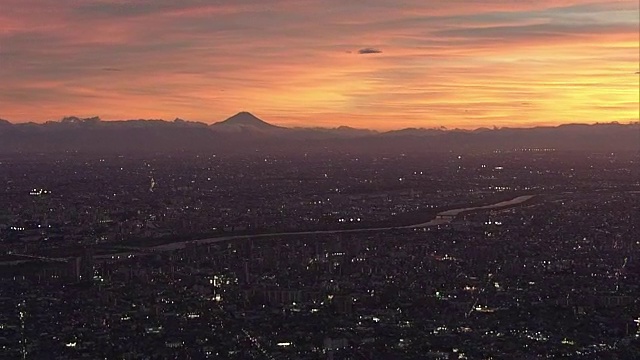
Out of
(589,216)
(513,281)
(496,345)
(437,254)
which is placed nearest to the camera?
(496,345)

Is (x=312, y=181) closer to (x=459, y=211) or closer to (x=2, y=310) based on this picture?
(x=459, y=211)

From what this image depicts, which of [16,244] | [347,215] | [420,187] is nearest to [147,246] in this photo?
[16,244]

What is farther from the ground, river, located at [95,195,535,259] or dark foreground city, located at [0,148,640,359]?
dark foreground city, located at [0,148,640,359]

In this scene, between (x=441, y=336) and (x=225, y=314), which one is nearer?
(x=441, y=336)

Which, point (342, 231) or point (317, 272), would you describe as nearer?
point (317, 272)

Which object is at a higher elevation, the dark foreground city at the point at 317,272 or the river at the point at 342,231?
the dark foreground city at the point at 317,272

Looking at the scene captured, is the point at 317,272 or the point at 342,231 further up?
the point at 317,272

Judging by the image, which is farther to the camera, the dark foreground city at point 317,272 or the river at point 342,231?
the river at point 342,231

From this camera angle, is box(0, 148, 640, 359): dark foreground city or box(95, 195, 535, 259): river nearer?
box(0, 148, 640, 359): dark foreground city
